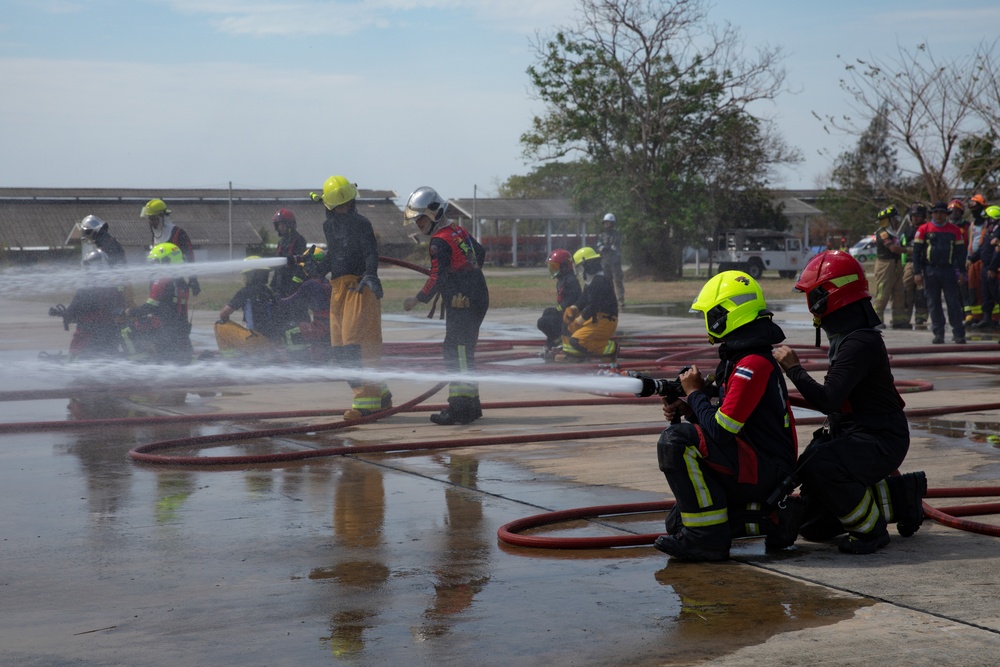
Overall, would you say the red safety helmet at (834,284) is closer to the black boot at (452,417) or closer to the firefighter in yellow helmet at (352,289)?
the black boot at (452,417)

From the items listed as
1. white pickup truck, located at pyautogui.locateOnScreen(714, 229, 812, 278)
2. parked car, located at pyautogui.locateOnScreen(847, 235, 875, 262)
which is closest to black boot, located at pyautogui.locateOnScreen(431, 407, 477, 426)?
white pickup truck, located at pyautogui.locateOnScreen(714, 229, 812, 278)

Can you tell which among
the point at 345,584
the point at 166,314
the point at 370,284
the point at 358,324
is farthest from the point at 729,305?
the point at 166,314

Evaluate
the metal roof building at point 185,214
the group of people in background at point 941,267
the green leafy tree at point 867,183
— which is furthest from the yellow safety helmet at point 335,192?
the metal roof building at point 185,214

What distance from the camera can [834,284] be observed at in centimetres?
479

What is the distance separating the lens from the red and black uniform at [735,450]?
4.53 m

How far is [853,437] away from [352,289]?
15.9 feet

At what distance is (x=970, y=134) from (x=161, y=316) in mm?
22055

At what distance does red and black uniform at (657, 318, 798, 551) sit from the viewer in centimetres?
453

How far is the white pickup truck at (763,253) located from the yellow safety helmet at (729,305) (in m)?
36.7

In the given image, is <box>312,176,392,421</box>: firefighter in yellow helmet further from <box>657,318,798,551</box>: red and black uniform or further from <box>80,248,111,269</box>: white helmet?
<box>657,318,798,551</box>: red and black uniform

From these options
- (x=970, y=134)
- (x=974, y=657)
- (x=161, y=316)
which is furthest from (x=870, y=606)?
(x=970, y=134)

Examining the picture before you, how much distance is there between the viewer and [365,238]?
8836 mm

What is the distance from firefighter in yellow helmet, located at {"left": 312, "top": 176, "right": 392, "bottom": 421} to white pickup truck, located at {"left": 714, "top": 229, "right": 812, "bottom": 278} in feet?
108

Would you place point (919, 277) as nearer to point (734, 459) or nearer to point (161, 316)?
point (161, 316)
